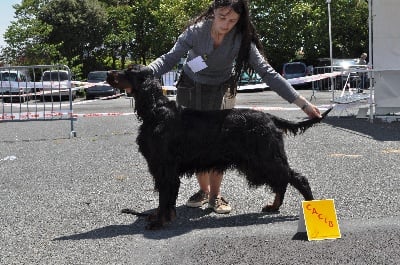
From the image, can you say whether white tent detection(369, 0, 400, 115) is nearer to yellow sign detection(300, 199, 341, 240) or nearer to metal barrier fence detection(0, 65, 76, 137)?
metal barrier fence detection(0, 65, 76, 137)

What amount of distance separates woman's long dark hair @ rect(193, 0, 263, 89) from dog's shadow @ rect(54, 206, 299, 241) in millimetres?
1138

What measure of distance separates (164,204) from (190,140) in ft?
1.73

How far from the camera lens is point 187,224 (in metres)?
4.44

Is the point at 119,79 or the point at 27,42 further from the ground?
the point at 27,42

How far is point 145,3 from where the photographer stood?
40.2 m

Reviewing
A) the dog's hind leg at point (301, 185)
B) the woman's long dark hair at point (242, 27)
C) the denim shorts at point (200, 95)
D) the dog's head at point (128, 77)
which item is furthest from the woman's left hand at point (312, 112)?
the dog's head at point (128, 77)

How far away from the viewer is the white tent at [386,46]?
1111cm

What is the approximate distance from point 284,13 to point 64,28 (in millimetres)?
15460

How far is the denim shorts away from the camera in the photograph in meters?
4.66

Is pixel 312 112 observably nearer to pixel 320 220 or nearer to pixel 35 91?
pixel 320 220

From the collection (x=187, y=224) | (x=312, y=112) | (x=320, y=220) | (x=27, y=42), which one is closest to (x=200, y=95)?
(x=312, y=112)

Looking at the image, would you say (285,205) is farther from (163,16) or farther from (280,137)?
(163,16)

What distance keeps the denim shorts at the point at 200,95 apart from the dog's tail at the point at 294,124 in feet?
1.69

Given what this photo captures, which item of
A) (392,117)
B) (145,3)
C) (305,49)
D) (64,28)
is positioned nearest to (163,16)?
(145,3)
